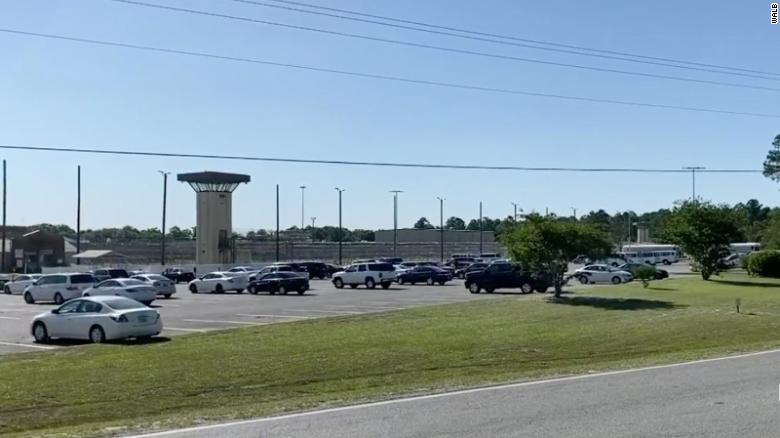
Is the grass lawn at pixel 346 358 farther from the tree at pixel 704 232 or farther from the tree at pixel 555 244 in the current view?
the tree at pixel 704 232

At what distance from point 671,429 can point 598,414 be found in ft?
3.75

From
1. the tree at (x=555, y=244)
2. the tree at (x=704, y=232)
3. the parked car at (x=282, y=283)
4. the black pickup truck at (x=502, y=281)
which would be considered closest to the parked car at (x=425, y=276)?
the parked car at (x=282, y=283)

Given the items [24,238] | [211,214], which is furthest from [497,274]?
[24,238]

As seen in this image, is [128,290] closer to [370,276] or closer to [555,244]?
[555,244]

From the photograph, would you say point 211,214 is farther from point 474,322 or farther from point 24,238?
point 474,322

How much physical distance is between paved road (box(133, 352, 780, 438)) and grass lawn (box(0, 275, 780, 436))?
1258mm

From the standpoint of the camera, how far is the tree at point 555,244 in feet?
124

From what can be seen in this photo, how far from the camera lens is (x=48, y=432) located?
11391mm

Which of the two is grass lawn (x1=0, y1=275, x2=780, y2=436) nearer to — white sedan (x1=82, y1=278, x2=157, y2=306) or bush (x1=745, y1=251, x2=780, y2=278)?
white sedan (x1=82, y1=278, x2=157, y2=306)

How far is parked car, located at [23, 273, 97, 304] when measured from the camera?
150 feet

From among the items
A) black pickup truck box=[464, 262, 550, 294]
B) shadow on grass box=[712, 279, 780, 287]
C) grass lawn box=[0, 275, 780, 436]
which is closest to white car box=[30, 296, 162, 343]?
grass lawn box=[0, 275, 780, 436]


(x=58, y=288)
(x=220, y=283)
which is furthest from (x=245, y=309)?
(x=220, y=283)

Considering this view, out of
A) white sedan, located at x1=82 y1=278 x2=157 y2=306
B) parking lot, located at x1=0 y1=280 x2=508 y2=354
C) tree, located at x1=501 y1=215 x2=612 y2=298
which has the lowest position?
parking lot, located at x1=0 y1=280 x2=508 y2=354

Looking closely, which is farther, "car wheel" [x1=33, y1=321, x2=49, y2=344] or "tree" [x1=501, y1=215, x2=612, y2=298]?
"tree" [x1=501, y1=215, x2=612, y2=298]
